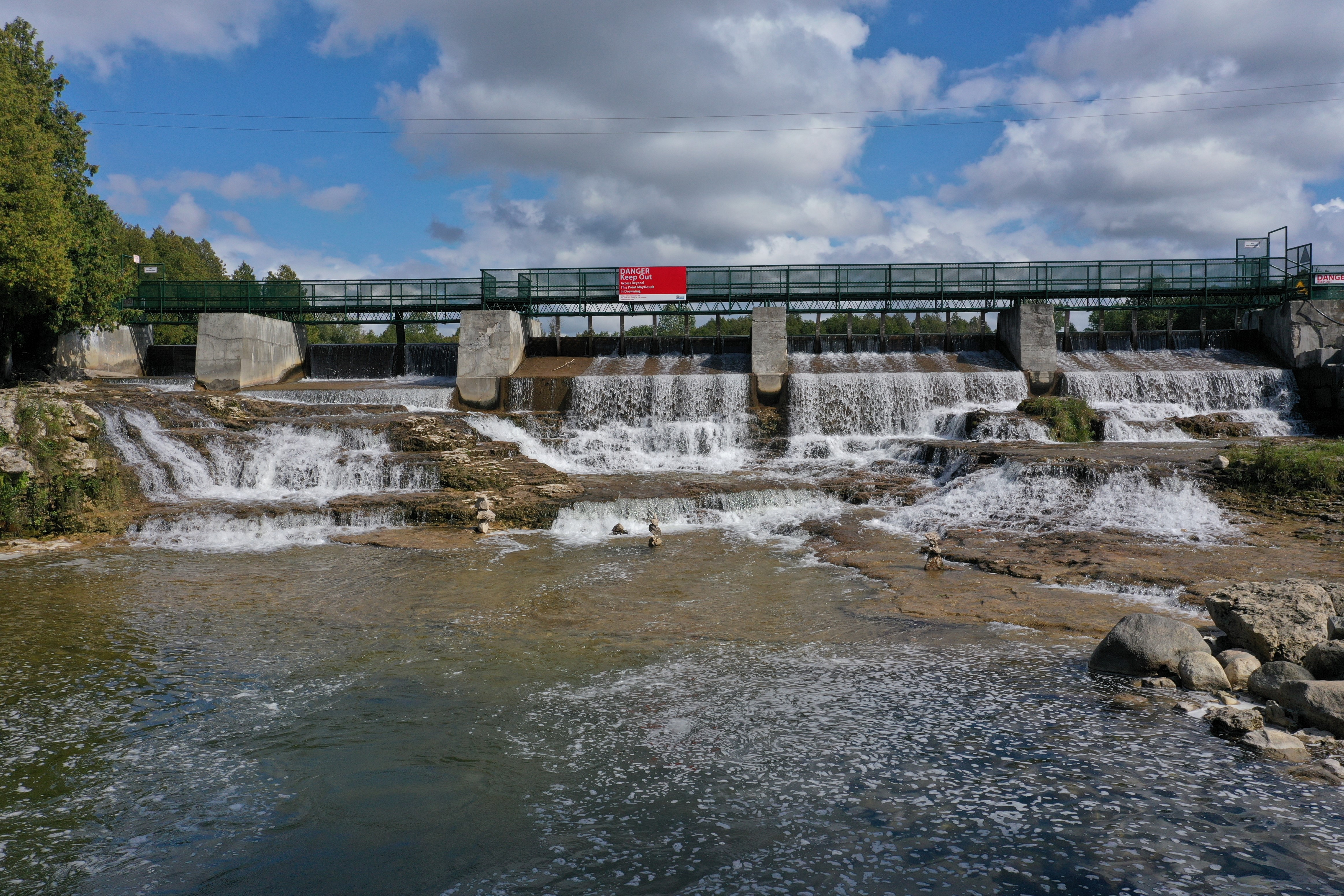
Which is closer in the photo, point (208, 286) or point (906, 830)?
point (906, 830)

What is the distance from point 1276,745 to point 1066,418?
59.8 feet

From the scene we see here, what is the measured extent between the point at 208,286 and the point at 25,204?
479 inches

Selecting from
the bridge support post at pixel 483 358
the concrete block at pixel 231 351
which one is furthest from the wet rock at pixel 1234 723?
the concrete block at pixel 231 351

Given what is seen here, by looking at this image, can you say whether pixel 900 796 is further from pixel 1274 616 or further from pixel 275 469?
pixel 275 469

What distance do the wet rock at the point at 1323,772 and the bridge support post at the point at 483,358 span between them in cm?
2483

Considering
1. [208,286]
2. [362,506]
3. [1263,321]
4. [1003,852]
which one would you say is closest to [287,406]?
[362,506]

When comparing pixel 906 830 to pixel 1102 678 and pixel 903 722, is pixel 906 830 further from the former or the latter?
pixel 1102 678

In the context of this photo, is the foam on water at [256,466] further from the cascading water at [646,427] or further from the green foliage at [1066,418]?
the green foliage at [1066,418]

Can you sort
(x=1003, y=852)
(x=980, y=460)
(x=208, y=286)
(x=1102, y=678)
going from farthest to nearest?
(x=208, y=286) < (x=980, y=460) < (x=1102, y=678) < (x=1003, y=852)

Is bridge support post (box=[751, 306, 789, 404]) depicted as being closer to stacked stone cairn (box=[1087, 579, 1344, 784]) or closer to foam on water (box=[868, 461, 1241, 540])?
foam on water (box=[868, 461, 1241, 540])

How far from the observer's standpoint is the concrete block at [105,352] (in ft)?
101

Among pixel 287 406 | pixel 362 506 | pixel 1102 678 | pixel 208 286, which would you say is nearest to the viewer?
pixel 1102 678

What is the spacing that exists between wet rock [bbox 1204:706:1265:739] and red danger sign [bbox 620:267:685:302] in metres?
27.1

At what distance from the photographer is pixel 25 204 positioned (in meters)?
22.1
